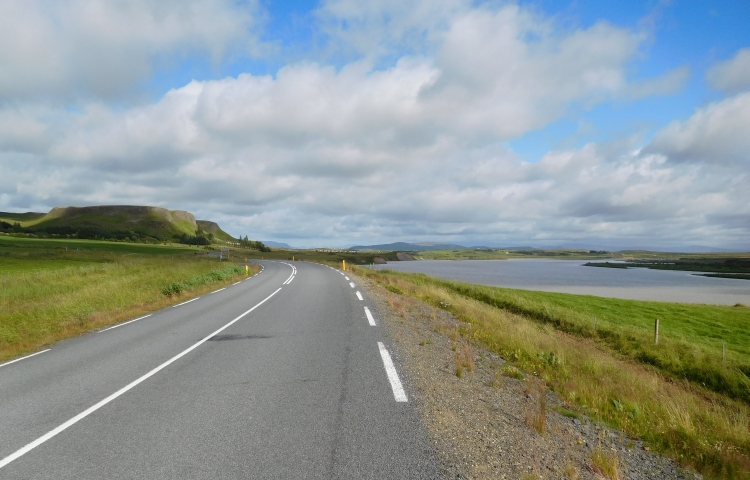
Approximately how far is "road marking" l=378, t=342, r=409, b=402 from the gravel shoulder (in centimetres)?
15

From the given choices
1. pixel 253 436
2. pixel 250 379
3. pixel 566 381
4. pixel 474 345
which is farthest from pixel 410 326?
pixel 253 436

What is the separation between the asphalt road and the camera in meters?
3.93

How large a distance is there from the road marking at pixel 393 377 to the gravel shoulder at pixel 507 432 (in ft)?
0.48

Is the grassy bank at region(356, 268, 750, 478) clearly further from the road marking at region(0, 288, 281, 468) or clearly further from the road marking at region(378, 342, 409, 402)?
the road marking at region(0, 288, 281, 468)

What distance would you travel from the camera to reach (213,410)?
5.31 metres

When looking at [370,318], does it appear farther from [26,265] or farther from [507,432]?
[26,265]

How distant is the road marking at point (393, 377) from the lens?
5.65 metres

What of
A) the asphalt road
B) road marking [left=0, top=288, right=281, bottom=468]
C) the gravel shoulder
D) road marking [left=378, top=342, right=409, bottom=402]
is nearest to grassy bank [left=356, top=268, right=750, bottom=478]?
the gravel shoulder

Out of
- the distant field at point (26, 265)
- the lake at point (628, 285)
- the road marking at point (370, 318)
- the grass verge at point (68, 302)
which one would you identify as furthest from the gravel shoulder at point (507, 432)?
the lake at point (628, 285)

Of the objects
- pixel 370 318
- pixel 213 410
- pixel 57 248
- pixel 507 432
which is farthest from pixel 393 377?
pixel 57 248

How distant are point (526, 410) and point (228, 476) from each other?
3942 millimetres

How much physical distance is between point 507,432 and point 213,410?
3833 mm

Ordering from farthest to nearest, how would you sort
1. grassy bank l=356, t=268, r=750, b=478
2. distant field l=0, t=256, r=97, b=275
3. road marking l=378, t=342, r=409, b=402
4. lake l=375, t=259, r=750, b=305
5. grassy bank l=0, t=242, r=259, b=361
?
lake l=375, t=259, r=750, b=305 → distant field l=0, t=256, r=97, b=275 → grassy bank l=0, t=242, r=259, b=361 → road marking l=378, t=342, r=409, b=402 → grassy bank l=356, t=268, r=750, b=478

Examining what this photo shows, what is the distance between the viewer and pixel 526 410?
5484 millimetres
